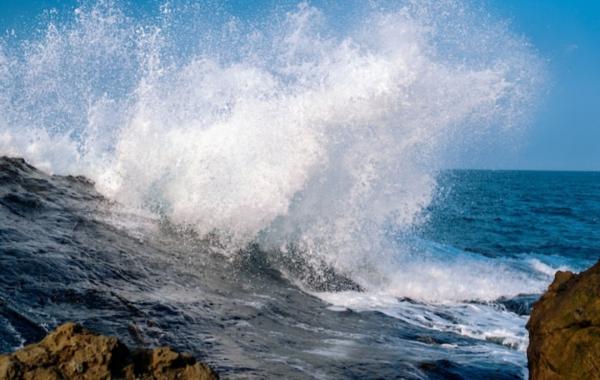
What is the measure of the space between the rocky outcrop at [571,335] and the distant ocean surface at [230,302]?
110 cm

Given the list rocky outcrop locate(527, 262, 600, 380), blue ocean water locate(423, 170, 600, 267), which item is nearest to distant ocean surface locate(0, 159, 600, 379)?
rocky outcrop locate(527, 262, 600, 380)

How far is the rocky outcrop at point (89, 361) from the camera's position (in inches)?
90.4

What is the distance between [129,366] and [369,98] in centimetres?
809

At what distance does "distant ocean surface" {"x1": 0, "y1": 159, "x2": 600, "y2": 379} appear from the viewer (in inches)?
164

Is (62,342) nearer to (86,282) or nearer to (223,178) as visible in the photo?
(86,282)

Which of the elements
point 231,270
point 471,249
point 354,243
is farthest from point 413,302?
point 471,249

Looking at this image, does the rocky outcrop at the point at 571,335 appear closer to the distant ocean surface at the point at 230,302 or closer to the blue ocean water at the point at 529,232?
the distant ocean surface at the point at 230,302

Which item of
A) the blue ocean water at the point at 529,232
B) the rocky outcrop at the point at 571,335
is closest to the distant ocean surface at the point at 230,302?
the rocky outcrop at the point at 571,335

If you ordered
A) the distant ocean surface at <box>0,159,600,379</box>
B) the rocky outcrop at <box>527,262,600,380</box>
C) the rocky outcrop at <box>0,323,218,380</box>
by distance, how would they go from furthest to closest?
1. the distant ocean surface at <box>0,159,600,379</box>
2. the rocky outcrop at <box>527,262,600,380</box>
3. the rocky outcrop at <box>0,323,218,380</box>

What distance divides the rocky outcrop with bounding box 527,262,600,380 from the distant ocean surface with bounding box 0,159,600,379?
3.62ft

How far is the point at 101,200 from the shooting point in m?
10.6

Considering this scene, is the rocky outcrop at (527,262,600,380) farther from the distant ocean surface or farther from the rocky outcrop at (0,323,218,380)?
the rocky outcrop at (0,323,218,380)

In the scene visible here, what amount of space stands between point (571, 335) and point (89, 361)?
9.39 feet

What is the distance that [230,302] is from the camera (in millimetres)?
5742
